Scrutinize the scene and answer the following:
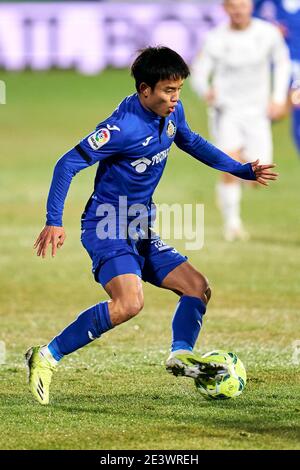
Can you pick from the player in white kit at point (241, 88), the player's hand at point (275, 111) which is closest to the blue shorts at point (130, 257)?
the player in white kit at point (241, 88)

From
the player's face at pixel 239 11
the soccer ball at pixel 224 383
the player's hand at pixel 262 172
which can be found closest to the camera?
the soccer ball at pixel 224 383

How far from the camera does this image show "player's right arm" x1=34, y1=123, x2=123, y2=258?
6602 millimetres

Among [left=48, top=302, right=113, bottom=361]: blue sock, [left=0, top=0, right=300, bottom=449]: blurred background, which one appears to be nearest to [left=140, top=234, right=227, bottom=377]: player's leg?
[left=0, top=0, right=300, bottom=449]: blurred background

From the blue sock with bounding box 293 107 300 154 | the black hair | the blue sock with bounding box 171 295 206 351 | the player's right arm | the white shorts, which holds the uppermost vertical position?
the blue sock with bounding box 293 107 300 154

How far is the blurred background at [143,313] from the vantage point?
6.15 meters

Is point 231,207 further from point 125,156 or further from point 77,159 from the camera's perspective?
point 77,159

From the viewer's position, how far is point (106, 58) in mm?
29953

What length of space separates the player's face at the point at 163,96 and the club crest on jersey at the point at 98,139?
32 cm

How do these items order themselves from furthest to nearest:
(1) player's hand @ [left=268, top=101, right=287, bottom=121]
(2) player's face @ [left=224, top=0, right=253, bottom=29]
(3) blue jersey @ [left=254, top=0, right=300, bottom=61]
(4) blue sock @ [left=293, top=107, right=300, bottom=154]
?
(3) blue jersey @ [left=254, top=0, right=300, bottom=61] < (4) blue sock @ [left=293, top=107, right=300, bottom=154] < (1) player's hand @ [left=268, top=101, right=287, bottom=121] < (2) player's face @ [left=224, top=0, right=253, bottom=29]

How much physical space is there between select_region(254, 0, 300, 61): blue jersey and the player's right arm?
8212 millimetres

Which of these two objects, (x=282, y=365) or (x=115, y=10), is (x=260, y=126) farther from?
(x=115, y=10)

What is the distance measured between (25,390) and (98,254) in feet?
3.14

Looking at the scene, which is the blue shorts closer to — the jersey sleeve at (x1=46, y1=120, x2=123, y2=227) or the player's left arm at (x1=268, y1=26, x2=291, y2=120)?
the jersey sleeve at (x1=46, y1=120, x2=123, y2=227)

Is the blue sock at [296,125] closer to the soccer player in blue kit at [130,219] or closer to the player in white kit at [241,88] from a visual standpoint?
the player in white kit at [241,88]
